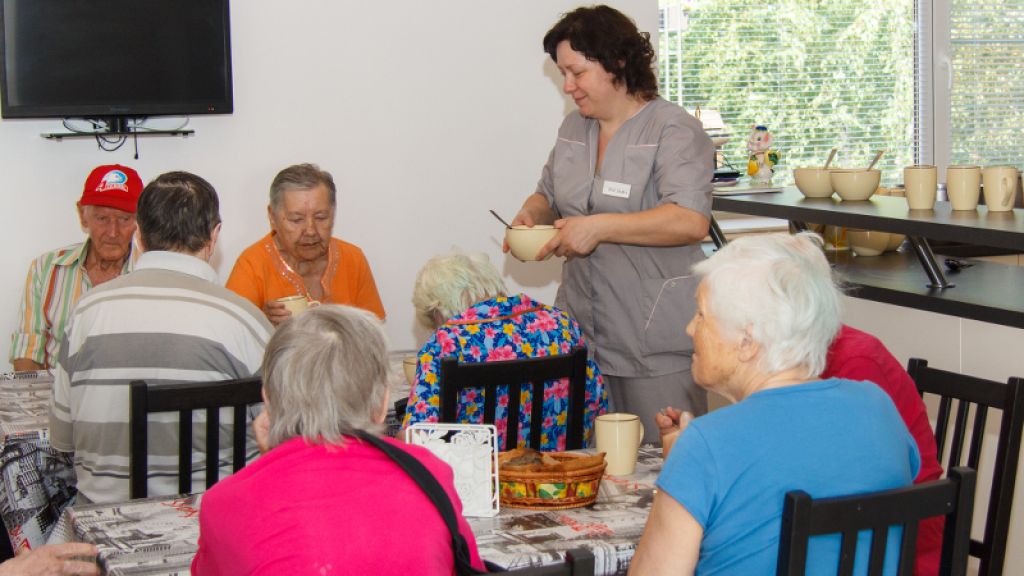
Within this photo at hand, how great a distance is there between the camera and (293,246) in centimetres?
316

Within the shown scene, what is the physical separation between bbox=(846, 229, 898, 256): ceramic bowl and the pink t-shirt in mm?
2458

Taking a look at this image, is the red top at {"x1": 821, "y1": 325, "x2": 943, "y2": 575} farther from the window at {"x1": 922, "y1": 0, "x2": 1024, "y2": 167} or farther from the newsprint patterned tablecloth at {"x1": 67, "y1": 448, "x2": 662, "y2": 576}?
the window at {"x1": 922, "y1": 0, "x2": 1024, "y2": 167}

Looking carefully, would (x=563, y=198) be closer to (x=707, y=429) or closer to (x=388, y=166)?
(x=388, y=166)

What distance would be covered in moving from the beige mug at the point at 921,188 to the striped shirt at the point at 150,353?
5.83ft

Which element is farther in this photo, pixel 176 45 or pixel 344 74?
pixel 344 74

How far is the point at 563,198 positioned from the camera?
3.05 m

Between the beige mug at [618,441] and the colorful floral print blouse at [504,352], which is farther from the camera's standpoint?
the colorful floral print blouse at [504,352]

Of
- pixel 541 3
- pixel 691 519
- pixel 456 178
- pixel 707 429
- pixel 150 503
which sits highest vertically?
pixel 541 3

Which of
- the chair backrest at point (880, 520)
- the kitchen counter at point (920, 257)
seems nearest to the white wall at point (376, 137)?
the kitchen counter at point (920, 257)

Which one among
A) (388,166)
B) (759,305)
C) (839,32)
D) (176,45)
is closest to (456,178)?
(388,166)

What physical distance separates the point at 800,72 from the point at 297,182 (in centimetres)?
303

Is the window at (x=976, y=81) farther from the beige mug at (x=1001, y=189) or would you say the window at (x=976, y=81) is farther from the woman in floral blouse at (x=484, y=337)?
the woman in floral blouse at (x=484, y=337)

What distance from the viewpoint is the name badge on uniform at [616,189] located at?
2.88 metres

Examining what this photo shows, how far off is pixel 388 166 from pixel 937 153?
2.86 meters
